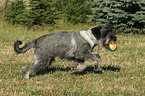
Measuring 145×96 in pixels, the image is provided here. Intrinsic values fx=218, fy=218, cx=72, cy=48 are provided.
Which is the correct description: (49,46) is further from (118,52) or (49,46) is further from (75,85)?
(118,52)

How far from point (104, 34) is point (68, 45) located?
0.85m

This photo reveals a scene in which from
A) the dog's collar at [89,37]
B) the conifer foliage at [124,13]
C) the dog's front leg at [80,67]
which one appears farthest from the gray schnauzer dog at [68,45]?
the conifer foliage at [124,13]

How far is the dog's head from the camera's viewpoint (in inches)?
191

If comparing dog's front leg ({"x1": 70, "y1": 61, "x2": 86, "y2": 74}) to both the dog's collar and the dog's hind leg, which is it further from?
the dog's hind leg

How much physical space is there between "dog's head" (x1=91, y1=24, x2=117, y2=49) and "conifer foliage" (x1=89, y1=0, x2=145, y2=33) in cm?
547

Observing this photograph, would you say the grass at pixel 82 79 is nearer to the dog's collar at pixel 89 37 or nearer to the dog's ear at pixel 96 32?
the dog's collar at pixel 89 37

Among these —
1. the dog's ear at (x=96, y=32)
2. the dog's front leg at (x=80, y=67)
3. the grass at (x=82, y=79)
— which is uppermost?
the dog's ear at (x=96, y=32)

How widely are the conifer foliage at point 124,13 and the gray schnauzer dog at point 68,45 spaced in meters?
5.59

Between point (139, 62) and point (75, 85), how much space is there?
260 centimetres

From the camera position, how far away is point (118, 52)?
7566mm

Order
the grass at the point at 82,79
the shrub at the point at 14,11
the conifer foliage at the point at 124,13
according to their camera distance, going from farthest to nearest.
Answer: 1. the shrub at the point at 14,11
2. the conifer foliage at the point at 124,13
3. the grass at the point at 82,79

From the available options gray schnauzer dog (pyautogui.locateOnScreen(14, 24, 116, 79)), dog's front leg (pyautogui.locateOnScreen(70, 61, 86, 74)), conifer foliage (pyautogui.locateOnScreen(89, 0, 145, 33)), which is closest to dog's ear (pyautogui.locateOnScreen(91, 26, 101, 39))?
gray schnauzer dog (pyautogui.locateOnScreen(14, 24, 116, 79))

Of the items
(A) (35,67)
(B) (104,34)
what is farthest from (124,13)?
(A) (35,67)

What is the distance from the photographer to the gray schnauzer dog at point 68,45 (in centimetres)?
477
